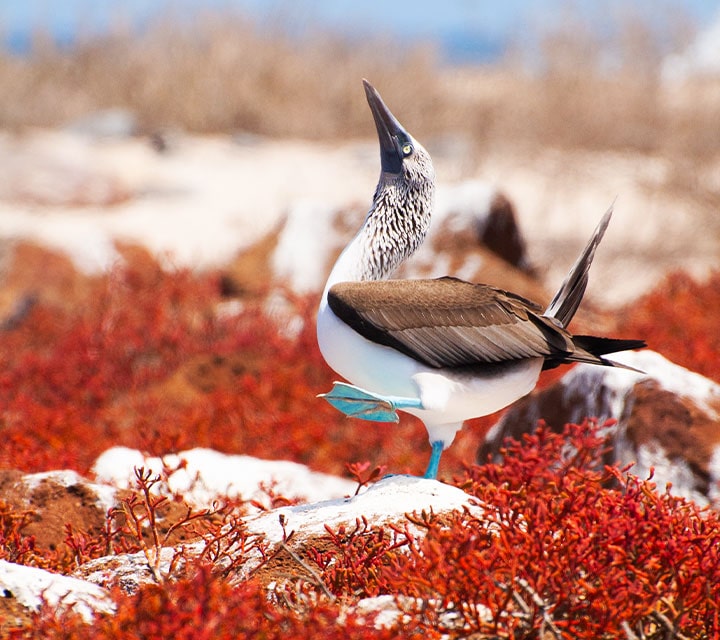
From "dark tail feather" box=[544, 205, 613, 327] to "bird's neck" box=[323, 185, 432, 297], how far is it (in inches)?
22.5

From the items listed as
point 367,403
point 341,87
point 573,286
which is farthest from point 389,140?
point 341,87

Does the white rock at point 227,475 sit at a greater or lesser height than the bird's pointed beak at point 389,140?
lesser

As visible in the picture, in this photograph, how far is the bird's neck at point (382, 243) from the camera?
3.49 metres

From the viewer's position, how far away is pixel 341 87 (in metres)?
18.0

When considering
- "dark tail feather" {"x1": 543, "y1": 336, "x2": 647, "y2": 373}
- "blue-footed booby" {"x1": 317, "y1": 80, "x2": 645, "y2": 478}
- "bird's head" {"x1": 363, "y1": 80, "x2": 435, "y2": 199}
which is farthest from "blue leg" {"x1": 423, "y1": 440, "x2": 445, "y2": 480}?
"bird's head" {"x1": 363, "y1": 80, "x2": 435, "y2": 199}

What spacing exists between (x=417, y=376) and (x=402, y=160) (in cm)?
88

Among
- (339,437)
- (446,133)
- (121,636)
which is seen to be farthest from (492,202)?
(446,133)

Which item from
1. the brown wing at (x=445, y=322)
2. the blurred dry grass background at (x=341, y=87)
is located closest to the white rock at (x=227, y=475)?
the brown wing at (x=445, y=322)

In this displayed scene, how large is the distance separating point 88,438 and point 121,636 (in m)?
4.01

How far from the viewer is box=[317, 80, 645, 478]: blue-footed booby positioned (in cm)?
320

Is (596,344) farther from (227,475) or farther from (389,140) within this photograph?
(227,475)

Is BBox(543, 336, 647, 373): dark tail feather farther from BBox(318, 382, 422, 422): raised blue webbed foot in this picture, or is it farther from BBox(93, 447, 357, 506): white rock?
BBox(93, 447, 357, 506): white rock

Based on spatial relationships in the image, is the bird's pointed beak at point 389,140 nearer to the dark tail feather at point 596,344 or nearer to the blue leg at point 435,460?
the dark tail feather at point 596,344

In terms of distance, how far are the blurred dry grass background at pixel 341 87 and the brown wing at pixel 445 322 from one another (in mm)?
12058
